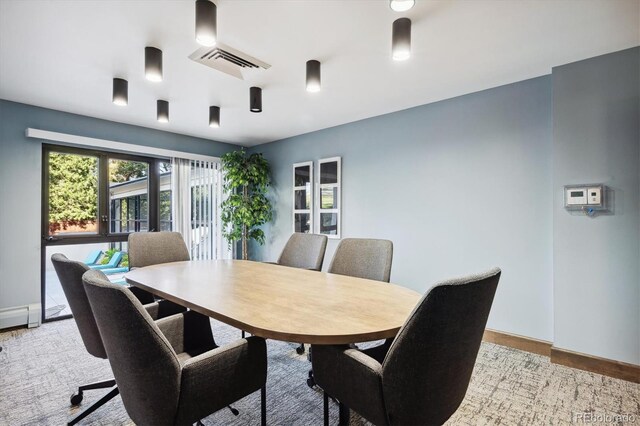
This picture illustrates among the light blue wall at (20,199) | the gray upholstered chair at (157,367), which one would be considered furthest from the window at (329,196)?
the light blue wall at (20,199)

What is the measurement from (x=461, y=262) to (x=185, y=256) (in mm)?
2827

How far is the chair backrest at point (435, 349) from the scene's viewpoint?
90 cm

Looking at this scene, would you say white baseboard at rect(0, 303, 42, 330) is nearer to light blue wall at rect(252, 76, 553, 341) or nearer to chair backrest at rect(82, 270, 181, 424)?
chair backrest at rect(82, 270, 181, 424)

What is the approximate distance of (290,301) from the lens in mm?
1479

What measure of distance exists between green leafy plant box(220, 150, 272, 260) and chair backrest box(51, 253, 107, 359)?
9.77 feet

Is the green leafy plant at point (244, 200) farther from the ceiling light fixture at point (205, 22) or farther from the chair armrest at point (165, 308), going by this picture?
the ceiling light fixture at point (205, 22)

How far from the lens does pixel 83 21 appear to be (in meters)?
1.87

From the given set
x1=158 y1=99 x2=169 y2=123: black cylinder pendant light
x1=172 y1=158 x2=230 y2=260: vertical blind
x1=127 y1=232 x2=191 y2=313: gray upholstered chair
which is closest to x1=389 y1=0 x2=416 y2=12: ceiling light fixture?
x1=158 y1=99 x2=169 y2=123: black cylinder pendant light

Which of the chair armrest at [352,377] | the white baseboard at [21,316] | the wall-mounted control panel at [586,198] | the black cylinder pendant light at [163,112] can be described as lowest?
the white baseboard at [21,316]

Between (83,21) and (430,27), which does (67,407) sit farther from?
(430,27)

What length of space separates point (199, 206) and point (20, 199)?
2007mm

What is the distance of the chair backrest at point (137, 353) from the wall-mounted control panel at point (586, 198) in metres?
2.91

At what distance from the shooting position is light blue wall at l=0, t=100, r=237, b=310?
3.13 metres

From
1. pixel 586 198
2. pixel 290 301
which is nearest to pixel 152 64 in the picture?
pixel 290 301
